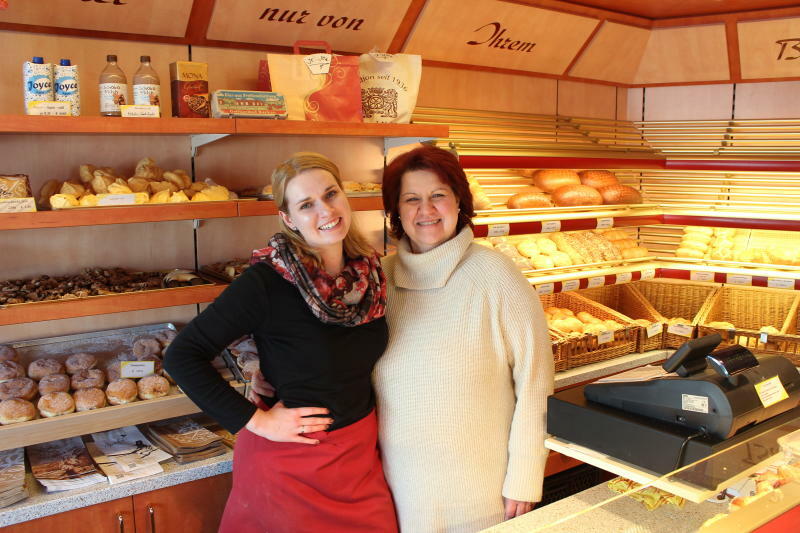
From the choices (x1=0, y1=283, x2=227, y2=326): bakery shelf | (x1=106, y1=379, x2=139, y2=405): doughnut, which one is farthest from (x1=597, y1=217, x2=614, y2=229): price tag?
(x1=106, y1=379, x2=139, y2=405): doughnut

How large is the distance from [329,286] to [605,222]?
2197 mm

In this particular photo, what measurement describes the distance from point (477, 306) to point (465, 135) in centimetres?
174

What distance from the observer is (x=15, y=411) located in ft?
7.47

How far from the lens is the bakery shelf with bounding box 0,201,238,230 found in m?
2.23

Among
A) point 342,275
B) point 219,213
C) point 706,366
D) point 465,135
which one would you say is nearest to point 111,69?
point 219,213

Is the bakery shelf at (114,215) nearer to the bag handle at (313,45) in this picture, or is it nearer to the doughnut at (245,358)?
the doughnut at (245,358)

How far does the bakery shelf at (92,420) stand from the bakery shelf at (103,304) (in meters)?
0.33

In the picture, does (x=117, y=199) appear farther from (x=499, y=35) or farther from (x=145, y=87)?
(x=499, y=35)

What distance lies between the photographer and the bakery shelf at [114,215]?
2.23 meters

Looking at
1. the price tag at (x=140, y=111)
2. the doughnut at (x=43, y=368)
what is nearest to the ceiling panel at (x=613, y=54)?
the price tag at (x=140, y=111)

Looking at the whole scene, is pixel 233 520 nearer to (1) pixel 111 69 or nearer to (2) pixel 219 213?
(2) pixel 219 213

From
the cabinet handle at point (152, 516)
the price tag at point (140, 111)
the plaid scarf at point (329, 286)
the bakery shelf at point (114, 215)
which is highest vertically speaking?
the price tag at point (140, 111)

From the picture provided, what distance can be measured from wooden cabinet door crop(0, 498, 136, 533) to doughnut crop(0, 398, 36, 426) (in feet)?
1.05

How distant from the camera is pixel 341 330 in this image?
6.55 ft
